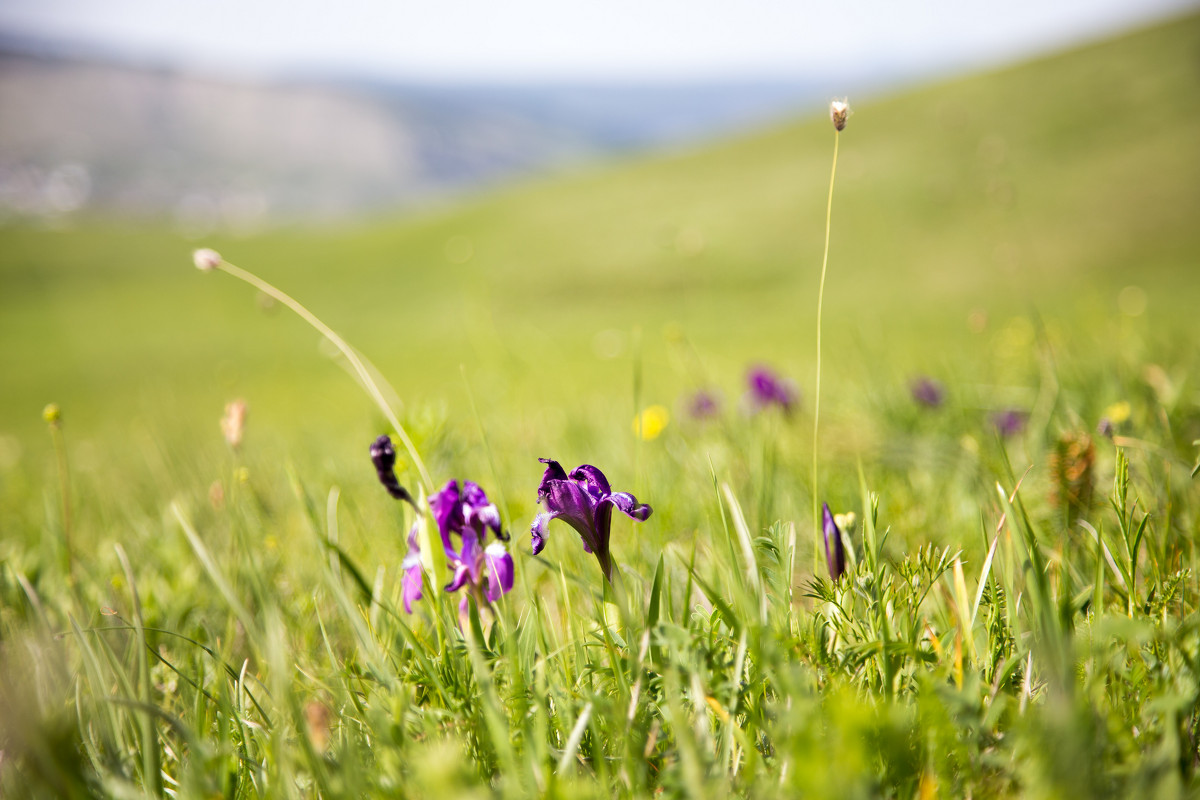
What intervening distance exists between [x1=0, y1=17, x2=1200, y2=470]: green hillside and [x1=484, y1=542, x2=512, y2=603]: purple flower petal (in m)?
3.22

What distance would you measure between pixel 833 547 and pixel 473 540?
0.81m

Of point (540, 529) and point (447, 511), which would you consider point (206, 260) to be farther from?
point (540, 529)

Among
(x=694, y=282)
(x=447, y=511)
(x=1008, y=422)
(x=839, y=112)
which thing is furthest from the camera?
(x=694, y=282)

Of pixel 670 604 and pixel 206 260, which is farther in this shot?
pixel 206 260

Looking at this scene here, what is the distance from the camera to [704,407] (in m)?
3.35

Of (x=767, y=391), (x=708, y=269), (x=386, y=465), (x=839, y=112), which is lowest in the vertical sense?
(x=767, y=391)

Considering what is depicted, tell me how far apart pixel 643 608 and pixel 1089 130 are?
3136 cm

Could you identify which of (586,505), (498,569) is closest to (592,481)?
(586,505)

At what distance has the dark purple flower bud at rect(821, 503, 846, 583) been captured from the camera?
1532 mm

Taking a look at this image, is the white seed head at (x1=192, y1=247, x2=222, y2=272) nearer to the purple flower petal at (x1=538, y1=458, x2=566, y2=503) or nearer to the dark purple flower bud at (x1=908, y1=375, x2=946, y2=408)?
the purple flower petal at (x1=538, y1=458, x2=566, y2=503)

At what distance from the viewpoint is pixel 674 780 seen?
1.08 meters

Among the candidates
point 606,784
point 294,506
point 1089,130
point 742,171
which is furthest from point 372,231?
point 606,784

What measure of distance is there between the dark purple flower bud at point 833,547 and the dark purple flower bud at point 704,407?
4.80 feet

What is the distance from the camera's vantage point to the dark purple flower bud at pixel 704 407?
10.3 feet
